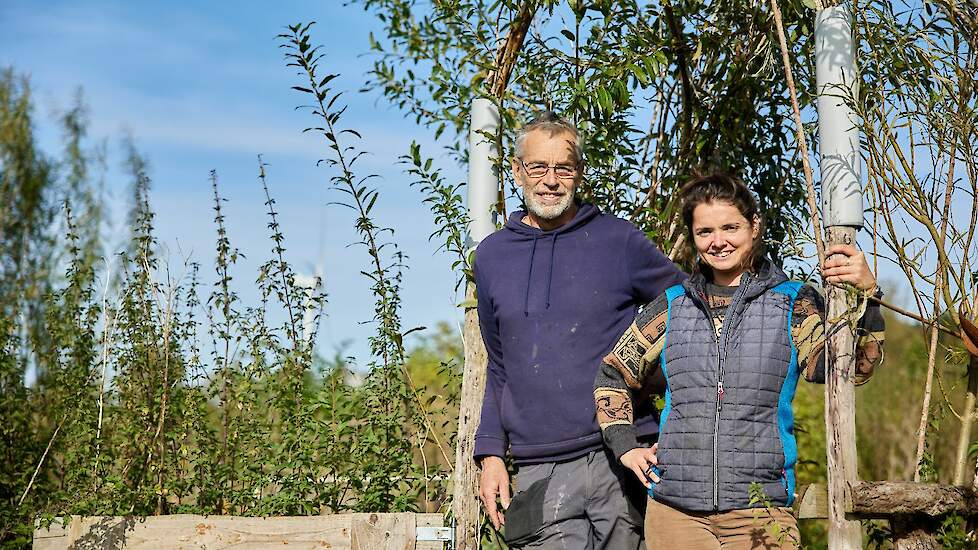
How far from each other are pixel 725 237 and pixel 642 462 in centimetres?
67

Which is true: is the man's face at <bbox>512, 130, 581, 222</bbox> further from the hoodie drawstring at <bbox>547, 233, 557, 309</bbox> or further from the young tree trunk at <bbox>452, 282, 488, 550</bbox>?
the young tree trunk at <bbox>452, 282, 488, 550</bbox>

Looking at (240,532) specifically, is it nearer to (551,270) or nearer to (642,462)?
(551,270)

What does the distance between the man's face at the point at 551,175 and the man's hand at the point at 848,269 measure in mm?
923

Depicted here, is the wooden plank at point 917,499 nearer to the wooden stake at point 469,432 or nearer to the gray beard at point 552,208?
the gray beard at point 552,208

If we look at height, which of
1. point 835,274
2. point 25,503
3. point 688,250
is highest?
point 688,250

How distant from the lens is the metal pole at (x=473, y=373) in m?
3.73

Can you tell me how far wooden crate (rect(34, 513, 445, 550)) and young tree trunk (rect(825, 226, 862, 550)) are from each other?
1739mm

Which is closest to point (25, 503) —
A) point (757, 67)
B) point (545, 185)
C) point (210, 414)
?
point (210, 414)

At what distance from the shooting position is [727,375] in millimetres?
2555

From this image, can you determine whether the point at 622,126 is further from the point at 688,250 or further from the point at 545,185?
the point at 545,185

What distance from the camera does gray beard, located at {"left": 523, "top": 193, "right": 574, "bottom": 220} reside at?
10.2 ft

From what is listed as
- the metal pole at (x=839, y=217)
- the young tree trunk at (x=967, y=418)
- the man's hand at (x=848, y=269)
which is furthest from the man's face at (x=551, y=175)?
the young tree trunk at (x=967, y=418)

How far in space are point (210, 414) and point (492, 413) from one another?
2308 millimetres

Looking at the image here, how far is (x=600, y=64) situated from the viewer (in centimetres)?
382
